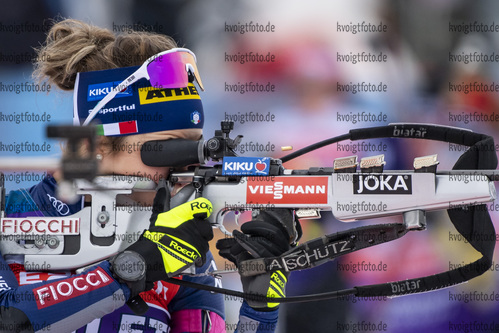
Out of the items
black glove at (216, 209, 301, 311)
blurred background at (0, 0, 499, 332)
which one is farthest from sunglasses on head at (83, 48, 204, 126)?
blurred background at (0, 0, 499, 332)

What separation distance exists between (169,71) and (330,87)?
35.6 inches

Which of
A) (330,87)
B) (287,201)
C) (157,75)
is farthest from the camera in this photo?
(330,87)

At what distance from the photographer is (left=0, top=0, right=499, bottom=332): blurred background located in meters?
2.52

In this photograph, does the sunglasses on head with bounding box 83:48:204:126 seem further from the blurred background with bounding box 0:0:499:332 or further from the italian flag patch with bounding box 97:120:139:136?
the blurred background with bounding box 0:0:499:332

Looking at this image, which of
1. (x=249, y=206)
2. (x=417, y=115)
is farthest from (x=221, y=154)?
(x=417, y=115)

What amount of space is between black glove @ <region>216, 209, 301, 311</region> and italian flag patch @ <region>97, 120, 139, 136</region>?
1.17ft

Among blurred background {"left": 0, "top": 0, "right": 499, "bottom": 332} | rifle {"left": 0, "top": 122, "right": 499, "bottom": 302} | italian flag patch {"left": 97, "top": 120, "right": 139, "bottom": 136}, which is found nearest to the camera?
rifle {"left": 0, "top": 122, "right": 499, "bottom": 302}

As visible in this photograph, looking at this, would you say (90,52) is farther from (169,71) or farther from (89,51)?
(169,71)

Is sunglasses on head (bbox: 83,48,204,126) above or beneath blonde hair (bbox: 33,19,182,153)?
beneath

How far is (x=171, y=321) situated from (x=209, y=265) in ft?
0.59

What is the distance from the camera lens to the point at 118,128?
185 cm

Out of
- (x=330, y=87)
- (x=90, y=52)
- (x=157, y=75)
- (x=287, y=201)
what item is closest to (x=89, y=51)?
(x=90, y=52)

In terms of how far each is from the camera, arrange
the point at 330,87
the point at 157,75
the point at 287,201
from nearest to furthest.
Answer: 1. the point at 287,201
2. the point at 157,75
3. the point at 330,87

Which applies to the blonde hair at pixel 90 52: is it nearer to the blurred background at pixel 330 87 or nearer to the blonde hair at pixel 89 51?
the blonde hair at pixel 89 51
